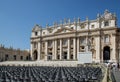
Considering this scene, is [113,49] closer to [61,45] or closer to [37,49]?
[61,45]

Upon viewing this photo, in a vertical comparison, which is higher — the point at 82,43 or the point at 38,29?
the point at 38,29

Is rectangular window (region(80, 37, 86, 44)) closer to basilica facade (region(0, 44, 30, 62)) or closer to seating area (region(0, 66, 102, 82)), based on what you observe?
basilica facade (region(0, 44, 30, 62))

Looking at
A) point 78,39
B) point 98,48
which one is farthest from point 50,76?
point 78,39

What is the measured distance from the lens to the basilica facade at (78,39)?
6172 cm

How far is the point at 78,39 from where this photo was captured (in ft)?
223

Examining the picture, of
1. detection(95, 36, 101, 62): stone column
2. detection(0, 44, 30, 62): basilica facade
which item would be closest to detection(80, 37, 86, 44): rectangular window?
detection(95, 36, 101, 62): stone column

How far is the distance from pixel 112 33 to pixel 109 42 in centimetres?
270

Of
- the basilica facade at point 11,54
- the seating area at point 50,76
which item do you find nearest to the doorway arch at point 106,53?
the basilica facade at point 11,54

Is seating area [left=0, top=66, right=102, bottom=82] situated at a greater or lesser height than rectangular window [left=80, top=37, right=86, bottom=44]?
lesser

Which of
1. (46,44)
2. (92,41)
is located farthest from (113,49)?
(46,44)

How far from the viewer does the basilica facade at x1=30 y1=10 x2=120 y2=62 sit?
61719 millimetres

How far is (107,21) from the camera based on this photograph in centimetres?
6331

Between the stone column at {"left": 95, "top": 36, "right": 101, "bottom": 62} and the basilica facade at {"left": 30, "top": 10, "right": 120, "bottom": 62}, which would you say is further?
the stone column at {"left": 95, "top": 36, "right": 101, "bottom": 62}

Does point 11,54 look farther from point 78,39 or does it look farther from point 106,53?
point 106,53
